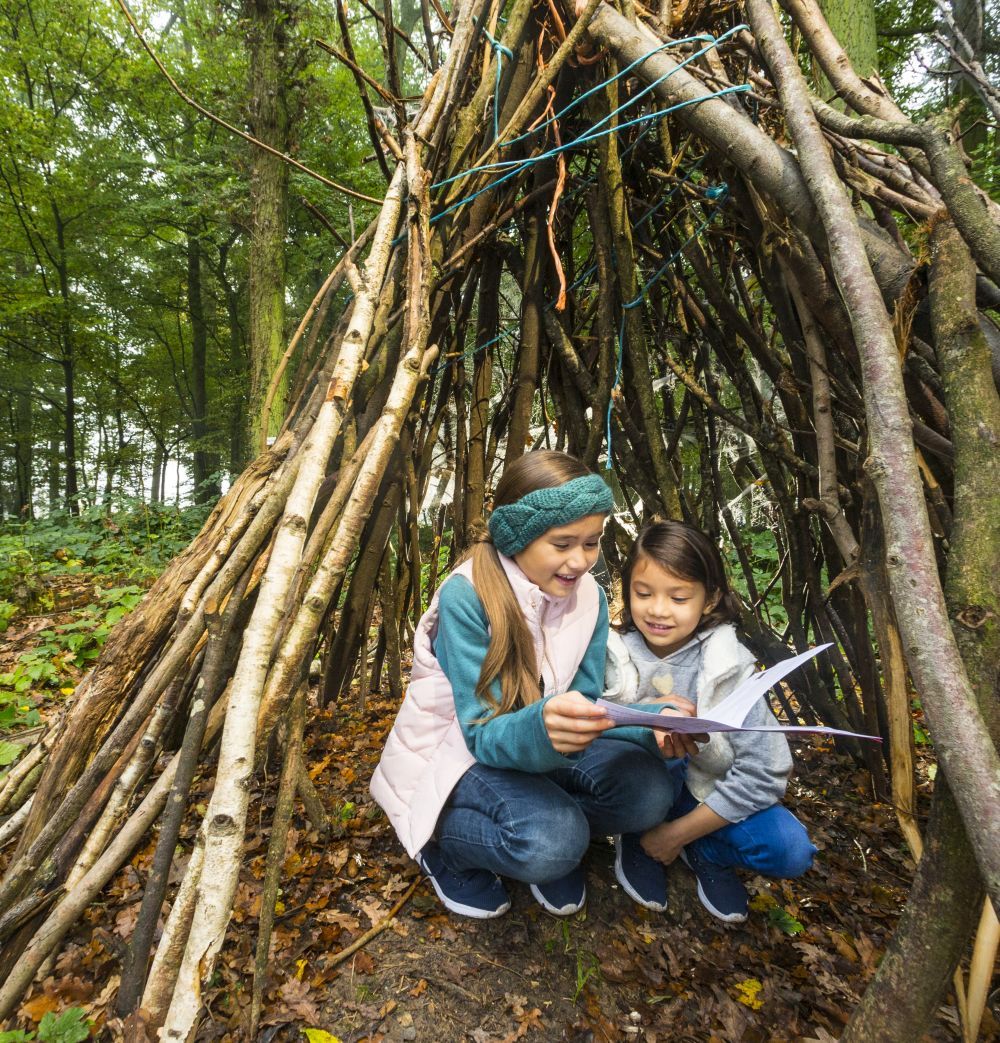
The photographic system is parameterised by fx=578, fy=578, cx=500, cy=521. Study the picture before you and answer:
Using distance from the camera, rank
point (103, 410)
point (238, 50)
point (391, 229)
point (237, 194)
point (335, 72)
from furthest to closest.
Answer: point (103, 410) < point (335, 72) < point (238, 50) < point (237, 194) < point (391, 229)

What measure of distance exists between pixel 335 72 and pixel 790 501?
10.0m

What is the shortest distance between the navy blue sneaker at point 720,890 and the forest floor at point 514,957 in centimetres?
4

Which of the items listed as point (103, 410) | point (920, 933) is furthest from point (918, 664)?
point (103, 410)

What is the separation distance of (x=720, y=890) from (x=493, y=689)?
995mm

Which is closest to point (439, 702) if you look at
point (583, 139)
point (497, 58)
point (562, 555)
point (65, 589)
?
point (562, 555)

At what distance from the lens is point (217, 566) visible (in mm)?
1681

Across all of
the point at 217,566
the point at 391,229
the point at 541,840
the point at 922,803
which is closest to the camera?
the point at 541,840

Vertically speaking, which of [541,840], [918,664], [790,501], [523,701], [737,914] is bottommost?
[737,914]

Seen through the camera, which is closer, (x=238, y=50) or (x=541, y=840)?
(x=541, y=840)

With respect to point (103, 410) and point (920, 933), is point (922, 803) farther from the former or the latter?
point (103, 410)

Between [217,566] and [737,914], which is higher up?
[217,566]

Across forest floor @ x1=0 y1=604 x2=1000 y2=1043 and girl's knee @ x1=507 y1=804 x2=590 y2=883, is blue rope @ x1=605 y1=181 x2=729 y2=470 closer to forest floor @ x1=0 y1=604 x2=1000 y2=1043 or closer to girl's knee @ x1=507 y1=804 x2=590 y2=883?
girl's knee @ x1=507 y1=804 x2=590 y2=883

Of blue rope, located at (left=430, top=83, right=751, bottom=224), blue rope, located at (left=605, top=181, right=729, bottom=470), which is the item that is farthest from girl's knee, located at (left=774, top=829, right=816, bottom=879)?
blue rope, located at (left=430, top=83, right=751, bottom=224)

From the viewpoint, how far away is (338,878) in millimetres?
1832
